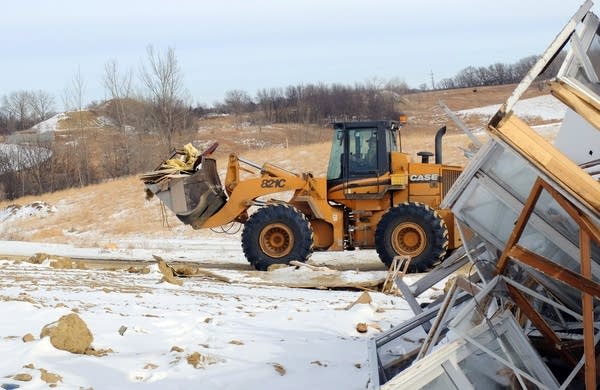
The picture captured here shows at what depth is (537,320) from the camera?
493cm

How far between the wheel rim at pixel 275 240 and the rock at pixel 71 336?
24.1ft

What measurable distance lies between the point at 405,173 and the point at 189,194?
4110mm

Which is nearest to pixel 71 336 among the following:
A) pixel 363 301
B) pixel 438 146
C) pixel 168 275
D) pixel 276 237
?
pixel 363 301

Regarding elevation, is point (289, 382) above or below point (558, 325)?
below

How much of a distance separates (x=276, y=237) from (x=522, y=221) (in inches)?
400

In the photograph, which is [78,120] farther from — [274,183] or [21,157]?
[274,183]

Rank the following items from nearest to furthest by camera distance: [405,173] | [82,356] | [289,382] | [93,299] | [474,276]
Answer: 1. [474,276]
2. [289,382]
3. [82,356]
4. [93,299]
5. [405,173]

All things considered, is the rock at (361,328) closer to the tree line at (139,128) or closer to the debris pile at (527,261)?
the debris pile at (527,261)

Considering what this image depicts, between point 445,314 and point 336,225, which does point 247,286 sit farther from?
point 445,314

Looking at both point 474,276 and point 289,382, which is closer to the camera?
point 474,276

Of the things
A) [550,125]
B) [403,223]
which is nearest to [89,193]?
[403,223]

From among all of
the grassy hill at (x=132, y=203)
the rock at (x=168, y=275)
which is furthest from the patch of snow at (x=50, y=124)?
the rock at (x=168, y=275)

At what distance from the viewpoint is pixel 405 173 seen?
14547mm

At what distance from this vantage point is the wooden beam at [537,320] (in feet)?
16.1
